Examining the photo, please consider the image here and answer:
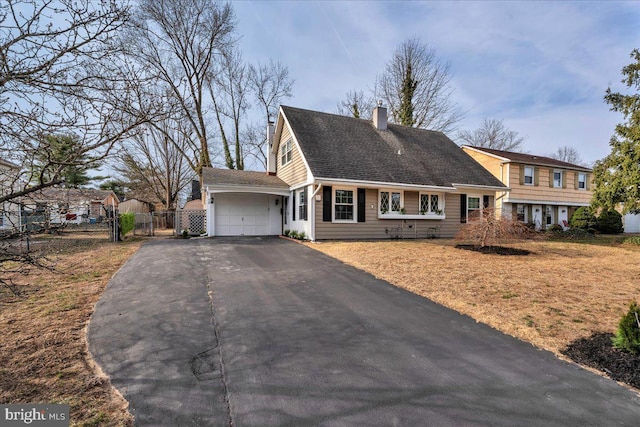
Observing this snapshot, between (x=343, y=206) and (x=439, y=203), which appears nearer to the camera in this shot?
(x=343, y=206)

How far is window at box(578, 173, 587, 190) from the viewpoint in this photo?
20906 mm

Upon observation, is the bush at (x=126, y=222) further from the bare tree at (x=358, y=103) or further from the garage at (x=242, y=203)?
the bare tree at (x=358, y=103)

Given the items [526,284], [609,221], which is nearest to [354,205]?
[526,284]

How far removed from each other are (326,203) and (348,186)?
130 centimetres

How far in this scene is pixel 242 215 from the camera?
15414 millimetres

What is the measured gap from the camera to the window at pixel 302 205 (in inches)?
514

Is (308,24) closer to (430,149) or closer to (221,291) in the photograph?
(430,149)

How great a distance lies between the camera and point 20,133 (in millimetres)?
2525

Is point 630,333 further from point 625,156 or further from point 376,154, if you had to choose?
point 625,156

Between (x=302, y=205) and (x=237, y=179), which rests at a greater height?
(x=237, y=179)

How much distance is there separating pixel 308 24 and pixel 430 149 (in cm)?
976

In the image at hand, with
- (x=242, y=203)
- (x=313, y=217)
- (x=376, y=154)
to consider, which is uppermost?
(x=376, y=154)

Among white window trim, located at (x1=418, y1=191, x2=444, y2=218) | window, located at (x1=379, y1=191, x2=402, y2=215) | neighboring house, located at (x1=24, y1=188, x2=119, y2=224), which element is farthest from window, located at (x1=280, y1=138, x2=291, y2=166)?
neighboring house, located at (x1=24, y1=188, x2=119, y2=224)

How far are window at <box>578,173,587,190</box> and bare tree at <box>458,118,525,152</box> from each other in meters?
15.8
